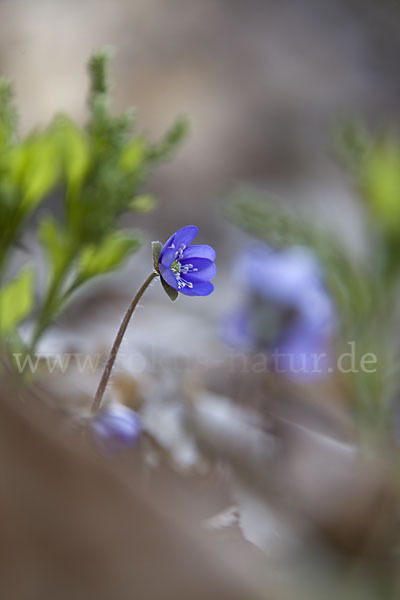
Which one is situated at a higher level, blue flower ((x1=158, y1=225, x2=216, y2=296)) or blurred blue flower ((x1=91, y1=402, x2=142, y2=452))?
blue flower ((x1=158, y1=225, x2=216, y2=296))

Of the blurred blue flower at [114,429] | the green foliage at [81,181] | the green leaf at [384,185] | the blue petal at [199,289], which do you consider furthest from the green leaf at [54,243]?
the green leaf at [384,185]

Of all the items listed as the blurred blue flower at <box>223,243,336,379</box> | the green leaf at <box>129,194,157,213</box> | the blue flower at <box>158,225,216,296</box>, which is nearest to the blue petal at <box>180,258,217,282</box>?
the blue flower at <box>158,225,216,296</box>

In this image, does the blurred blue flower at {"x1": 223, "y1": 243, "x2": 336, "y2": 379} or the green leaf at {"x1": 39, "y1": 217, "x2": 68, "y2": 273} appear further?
the blurred blue flower at {"x1": 223, "y1": 243, "x2": 336, "y2": 379}

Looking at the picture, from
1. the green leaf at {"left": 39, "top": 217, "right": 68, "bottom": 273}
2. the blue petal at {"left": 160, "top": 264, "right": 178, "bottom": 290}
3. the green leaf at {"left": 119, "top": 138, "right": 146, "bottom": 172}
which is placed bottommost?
the blue petal at {"left": 160, "top": 264, "right": 178, "bottom": 290}

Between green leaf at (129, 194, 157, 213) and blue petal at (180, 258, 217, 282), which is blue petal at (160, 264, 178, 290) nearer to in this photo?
blue petal at (180, 258, 217, 282)

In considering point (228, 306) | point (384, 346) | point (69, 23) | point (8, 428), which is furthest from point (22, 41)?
point (8, 428)

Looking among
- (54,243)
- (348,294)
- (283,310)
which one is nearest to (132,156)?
(54,243)

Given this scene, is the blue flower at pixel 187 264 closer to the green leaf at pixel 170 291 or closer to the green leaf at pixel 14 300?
the green leaf at pixel 170 291

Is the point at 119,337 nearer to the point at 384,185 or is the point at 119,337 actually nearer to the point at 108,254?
the point at 108,254

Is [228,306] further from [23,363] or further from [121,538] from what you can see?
[121,538]
